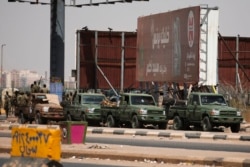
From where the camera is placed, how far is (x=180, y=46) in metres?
48.2

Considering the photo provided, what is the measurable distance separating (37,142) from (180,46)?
3581 centimetres

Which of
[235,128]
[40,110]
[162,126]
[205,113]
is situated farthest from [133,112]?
[40,110]

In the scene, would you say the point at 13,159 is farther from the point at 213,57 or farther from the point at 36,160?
the point at 213,57

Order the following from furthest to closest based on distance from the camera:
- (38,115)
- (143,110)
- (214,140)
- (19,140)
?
(38,115) → (143,110) → (214,140) → (19,140)

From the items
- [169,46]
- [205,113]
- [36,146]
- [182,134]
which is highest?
[169,46]

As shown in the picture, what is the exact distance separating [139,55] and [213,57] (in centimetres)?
1002

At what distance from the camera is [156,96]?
54438 mm

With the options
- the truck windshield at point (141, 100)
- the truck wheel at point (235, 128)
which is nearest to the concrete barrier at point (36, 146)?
the truck wheel at point (235, 128)

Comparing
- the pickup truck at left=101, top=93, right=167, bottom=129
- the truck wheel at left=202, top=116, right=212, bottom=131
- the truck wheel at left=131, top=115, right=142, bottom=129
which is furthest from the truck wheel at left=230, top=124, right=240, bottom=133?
the truck wheel at left=131, top=115, right=142, bottom=129

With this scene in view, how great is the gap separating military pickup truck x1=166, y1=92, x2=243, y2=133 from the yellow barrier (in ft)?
69.1

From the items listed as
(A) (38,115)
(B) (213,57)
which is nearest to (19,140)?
(A) (38,115)

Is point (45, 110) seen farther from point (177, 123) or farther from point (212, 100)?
point (212, 100)

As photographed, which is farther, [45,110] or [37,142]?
[45,110]

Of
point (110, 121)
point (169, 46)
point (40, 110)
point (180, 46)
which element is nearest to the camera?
point (110, 121)
